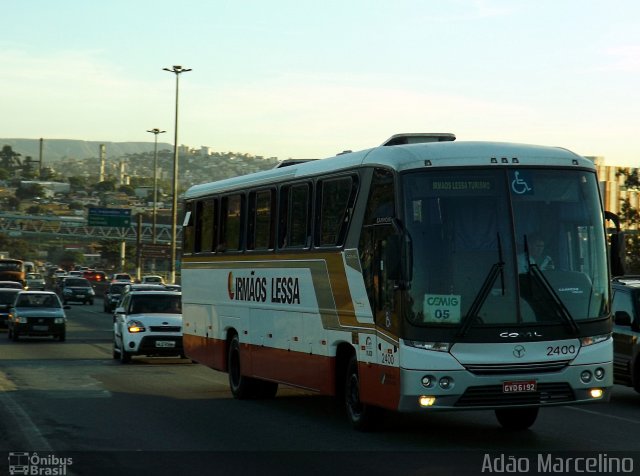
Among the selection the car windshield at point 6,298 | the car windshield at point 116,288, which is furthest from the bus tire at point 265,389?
the car windshield at point 116,288

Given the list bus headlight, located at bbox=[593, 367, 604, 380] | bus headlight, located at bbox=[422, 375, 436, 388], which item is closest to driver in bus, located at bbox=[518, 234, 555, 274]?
bus headlight, located at bbox=[593, 367, 604, 380]

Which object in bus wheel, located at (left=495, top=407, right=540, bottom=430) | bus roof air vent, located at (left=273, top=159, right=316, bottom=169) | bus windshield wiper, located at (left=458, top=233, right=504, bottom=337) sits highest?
bus roof air vent, located at (left=273, top=159, right=316, bottom=169)

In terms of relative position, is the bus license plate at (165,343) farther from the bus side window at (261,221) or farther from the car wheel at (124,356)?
the bus side window at (261,221)

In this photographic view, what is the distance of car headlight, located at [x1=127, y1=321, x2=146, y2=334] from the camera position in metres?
28.0

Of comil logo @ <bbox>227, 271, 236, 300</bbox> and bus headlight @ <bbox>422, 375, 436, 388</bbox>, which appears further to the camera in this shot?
comil logo @ <bbox>227, 271, 236, 300</bbox>

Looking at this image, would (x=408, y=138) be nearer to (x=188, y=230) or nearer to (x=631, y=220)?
(x=188, y=230)

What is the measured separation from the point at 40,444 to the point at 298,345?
4.43 metres

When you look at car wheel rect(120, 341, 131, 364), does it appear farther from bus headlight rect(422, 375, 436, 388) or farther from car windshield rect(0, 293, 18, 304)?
car windshield rect(0, 293, 18, 304)

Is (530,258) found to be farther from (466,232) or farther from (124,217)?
(124,217)

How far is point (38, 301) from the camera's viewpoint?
39.1 metres

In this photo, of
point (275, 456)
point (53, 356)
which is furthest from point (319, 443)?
point (53, 356)

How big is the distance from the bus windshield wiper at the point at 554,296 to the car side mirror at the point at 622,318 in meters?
5.67

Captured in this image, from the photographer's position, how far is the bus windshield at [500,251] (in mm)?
13164

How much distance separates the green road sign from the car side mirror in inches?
3645
